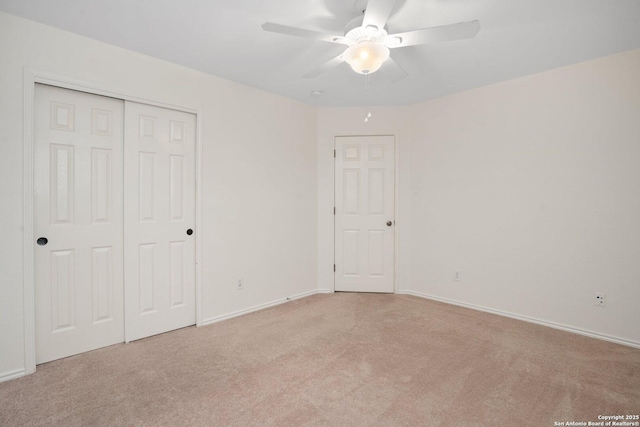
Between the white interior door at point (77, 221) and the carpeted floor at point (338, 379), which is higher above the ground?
the white interior door at point (77, 221)

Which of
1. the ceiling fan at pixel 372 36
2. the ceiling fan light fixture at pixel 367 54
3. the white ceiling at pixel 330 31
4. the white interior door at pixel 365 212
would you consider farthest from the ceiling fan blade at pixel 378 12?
the white interior door at pixel 365 212

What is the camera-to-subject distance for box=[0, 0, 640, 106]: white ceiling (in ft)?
6.53

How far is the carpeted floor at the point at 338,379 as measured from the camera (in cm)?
174

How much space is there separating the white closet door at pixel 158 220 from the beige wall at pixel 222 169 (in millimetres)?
145

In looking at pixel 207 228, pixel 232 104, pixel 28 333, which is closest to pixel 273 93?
pixel 232 104

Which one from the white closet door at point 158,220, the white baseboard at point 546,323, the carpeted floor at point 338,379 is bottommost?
the carpeted floor at point 338,379

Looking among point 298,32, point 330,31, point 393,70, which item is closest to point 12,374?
point 298,32

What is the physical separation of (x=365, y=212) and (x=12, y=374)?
3.53 meters

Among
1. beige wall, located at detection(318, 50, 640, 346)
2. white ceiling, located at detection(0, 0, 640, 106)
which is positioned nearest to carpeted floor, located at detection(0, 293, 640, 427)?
beige wall, located at detection(318, 50, 640, 346)

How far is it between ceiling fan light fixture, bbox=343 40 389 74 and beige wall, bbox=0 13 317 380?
5.51ft

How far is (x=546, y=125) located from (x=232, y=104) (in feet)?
10.2

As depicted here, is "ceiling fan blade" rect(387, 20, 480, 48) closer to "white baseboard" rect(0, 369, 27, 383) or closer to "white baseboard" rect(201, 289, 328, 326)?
"white baseboard" rect(201, 289, 328, 326)

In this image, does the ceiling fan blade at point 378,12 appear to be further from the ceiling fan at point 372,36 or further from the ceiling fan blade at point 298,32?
the ceiling fan blade at point 298,32

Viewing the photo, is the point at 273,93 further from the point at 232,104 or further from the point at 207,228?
the point at 207,228
